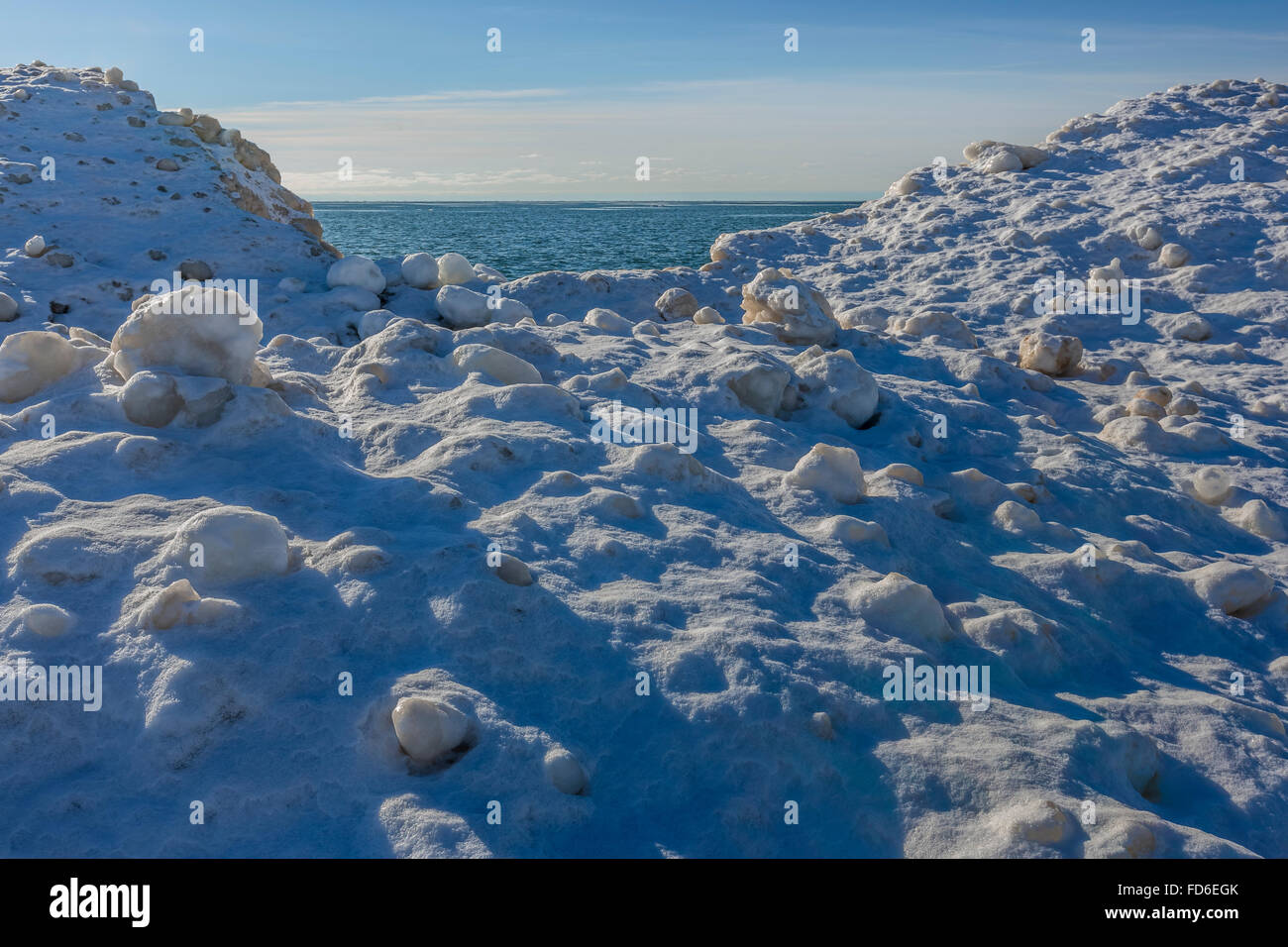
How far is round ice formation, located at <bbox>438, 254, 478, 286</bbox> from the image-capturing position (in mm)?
6949

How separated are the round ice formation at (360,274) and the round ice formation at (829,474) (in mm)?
4462

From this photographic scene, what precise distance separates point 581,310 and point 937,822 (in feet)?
20.2

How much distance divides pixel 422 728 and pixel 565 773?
14.5 inches

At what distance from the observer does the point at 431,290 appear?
698 cm

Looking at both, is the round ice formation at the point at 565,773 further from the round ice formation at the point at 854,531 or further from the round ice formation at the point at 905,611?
the round ice formation at the point at 854,531

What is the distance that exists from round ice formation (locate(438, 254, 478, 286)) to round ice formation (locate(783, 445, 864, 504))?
4238 mm

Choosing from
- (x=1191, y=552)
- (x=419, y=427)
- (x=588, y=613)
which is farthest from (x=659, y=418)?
(x=1191, y=552)

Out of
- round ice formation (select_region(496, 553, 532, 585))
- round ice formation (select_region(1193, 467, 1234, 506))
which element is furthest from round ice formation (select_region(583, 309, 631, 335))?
round ice formation (select_region(1193, 467, 1234, 506))

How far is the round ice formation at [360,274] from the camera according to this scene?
22.3 ft

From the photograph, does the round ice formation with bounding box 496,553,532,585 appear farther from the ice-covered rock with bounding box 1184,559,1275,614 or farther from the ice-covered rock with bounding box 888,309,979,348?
the ice-covered rock with bounding box 888,309,979,348
